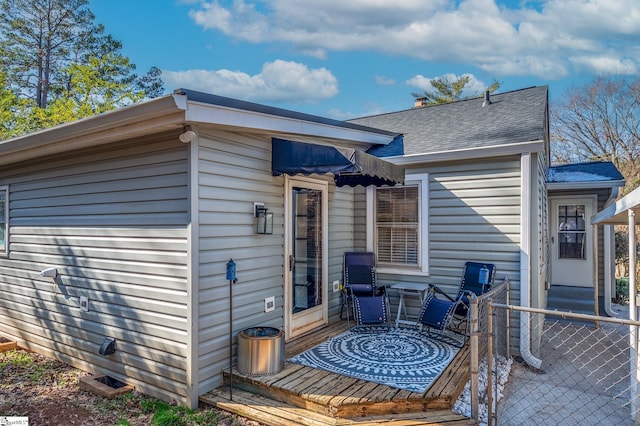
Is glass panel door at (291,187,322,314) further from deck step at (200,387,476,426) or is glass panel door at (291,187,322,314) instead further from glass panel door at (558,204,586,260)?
glass panel door at (558,204,586,260)

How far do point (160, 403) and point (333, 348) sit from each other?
1.85 metres

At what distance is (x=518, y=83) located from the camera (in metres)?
20.5

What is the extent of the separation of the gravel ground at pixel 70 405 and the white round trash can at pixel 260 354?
0.46 meters

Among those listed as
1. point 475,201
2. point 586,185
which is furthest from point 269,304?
point 586,185

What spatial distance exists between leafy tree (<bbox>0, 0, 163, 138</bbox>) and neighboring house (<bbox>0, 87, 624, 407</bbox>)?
1031 cm

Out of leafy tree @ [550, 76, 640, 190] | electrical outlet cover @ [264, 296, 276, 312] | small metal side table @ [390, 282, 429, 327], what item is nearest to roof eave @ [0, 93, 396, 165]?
electrical outlet cover @ [264, 296, 276, 312]

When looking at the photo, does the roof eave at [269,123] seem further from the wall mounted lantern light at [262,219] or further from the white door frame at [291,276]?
the wall mounted lantern light at [262,219]

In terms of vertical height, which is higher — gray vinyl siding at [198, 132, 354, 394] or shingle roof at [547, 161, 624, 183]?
shingle roof at [547, 161, 624, 183]

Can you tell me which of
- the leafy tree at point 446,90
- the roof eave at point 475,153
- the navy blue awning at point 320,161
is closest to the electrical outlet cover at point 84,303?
the navy blue awning at point 320,161

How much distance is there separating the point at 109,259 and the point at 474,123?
17.9 ft

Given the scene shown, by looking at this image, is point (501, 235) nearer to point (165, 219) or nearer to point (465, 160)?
point (465, 160)

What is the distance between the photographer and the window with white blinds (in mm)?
5625

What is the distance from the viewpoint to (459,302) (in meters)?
4.62

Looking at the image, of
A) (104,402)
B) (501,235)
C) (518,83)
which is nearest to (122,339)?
(104,402)
